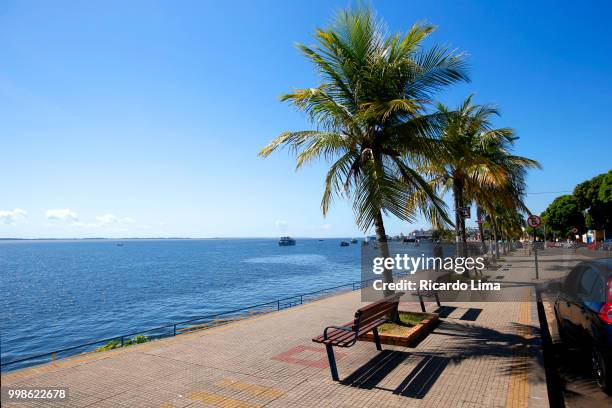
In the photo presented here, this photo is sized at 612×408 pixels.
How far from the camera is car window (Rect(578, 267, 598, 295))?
21.6 ft

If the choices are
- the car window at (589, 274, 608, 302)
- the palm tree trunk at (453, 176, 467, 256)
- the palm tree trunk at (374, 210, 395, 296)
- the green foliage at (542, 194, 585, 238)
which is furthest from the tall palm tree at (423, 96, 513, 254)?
the green foliage at (542, 194, 585, 238)

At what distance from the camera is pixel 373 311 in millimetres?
8047

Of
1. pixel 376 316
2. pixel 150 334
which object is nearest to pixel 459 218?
pixel 376 316

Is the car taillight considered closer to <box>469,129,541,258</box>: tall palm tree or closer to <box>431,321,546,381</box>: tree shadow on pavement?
<box>431,321,546,381</box>: tree shadow on pavement

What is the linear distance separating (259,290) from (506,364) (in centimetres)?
3735

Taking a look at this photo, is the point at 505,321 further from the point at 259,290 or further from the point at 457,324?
the point at 259,290

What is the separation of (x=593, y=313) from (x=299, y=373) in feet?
16.2

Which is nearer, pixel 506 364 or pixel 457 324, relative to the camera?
pixel 506 364

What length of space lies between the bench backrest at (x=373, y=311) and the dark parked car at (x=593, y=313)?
11.5 ft

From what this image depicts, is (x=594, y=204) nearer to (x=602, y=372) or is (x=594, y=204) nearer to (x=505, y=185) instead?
(x=505, y=185)

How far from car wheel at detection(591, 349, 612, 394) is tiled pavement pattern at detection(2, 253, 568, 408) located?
Answer: 0.81 metres

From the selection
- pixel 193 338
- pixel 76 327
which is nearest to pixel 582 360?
pixel 193 338

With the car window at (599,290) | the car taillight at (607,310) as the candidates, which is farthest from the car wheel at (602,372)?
the car window at (599,290)

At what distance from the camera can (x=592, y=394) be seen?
19.4 feet
